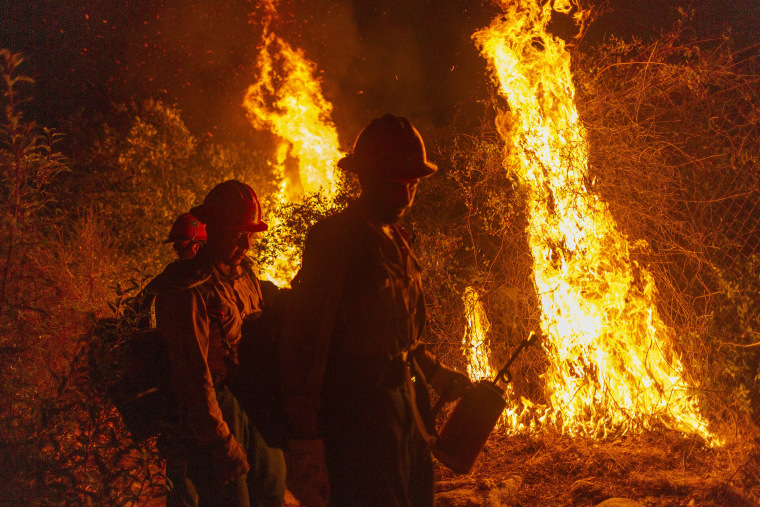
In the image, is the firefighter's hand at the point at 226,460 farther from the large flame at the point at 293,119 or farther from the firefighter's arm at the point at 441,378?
the large flame at the point at 293,119

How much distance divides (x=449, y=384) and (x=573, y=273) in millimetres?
2639

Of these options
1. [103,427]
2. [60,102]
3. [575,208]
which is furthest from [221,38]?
[103,427]

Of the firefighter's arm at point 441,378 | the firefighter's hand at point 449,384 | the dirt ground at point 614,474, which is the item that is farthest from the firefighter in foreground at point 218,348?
the dirt ground at point 614,474

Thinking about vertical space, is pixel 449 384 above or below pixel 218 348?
below

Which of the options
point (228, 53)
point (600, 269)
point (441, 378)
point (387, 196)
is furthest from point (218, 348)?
point (228, 53)

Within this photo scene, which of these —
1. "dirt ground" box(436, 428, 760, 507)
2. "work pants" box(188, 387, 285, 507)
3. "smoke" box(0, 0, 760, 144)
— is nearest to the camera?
"work pants" box(188, 387, 285, 507)

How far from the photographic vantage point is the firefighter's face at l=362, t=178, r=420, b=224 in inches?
99.1

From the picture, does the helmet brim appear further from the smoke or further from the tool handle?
the smoke

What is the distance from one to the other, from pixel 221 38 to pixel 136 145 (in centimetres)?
333

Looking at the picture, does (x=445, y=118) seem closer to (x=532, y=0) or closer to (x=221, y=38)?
(x=532, y=0)

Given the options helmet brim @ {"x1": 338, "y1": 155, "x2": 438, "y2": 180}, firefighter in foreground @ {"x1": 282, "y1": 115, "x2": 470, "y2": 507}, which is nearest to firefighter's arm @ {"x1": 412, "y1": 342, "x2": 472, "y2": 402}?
firefighter in foreground @ {"x1": 282, "y1": 115, "x2": 470, "y2": 507}

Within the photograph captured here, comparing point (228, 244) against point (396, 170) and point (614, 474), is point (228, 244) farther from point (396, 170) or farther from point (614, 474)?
point (614, 474)

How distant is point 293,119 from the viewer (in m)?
9.59

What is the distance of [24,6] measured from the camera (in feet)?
44.8
